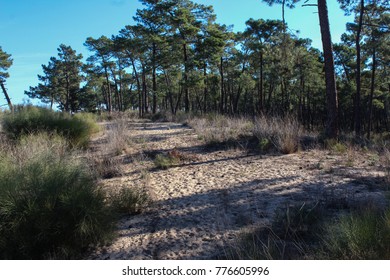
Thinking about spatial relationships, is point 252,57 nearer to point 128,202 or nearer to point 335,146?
point 335,146

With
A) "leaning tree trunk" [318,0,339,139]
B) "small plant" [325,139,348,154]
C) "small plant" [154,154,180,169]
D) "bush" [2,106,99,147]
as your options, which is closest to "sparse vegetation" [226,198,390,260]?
"small plant" [154,154,180,169]

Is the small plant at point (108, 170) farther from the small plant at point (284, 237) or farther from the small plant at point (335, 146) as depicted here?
the small plant at point (335, 146)

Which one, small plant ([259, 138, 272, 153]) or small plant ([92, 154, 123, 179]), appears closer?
small plant ([92, 154, 123, 179])

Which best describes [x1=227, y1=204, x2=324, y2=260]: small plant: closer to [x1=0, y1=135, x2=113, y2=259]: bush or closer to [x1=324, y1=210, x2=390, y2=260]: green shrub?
[x1=324, y1=210, x2=390, y2=260]: green shrub

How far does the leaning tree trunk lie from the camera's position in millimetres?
9281

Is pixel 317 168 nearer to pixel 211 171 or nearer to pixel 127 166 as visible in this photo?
pixel 211 171

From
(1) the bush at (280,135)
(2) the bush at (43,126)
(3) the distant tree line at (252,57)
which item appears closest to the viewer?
(1) the bush at (280,135)

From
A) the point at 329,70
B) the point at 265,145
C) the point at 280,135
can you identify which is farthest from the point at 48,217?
the point at 329,70

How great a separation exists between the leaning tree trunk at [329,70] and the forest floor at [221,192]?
1456mm

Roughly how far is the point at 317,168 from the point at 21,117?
1021 centimetres

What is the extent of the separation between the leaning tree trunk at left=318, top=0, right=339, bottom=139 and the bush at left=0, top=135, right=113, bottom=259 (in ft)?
26.0

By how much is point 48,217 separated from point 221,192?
2861 mm

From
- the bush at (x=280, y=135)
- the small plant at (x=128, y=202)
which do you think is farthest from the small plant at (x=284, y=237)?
the bush at (x=280, y=135)

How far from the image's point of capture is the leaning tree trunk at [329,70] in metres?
9.28
